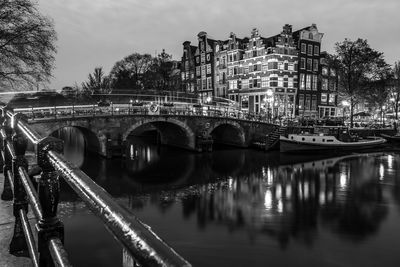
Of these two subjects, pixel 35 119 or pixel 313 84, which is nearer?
pixel 35 119

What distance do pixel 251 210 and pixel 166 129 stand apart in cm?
2554

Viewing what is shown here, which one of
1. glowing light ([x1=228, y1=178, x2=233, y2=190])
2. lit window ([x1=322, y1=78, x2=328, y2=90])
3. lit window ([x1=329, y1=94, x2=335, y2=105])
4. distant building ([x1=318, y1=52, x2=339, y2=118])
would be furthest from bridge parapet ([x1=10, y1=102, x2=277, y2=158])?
lit window ([x1=329, y1=94, x2=335, y2=105])

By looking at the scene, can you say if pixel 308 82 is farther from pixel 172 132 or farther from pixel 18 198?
pixel 18 198

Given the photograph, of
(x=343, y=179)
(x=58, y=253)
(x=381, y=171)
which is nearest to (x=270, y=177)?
(x=343, y=179)

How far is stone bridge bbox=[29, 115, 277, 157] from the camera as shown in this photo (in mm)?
28645

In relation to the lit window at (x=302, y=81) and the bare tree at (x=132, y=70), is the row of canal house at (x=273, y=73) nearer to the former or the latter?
the lit window at (x=302, y=81)

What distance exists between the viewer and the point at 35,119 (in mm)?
26031

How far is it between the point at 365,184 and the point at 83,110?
A: 2401cm

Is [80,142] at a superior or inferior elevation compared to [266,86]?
inferior

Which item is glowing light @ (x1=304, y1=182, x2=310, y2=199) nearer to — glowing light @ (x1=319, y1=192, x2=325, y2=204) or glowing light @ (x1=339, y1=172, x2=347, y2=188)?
glowing light @ (x1=319, y1=192, x2=325, y2=204)

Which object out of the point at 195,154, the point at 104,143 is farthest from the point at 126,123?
the point at 195,154

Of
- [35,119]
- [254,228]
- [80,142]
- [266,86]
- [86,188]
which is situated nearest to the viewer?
[86,188]

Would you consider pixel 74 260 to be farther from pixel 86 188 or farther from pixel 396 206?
pixel 396 206

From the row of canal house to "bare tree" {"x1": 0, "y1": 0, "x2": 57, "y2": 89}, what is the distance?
85.6 feet
